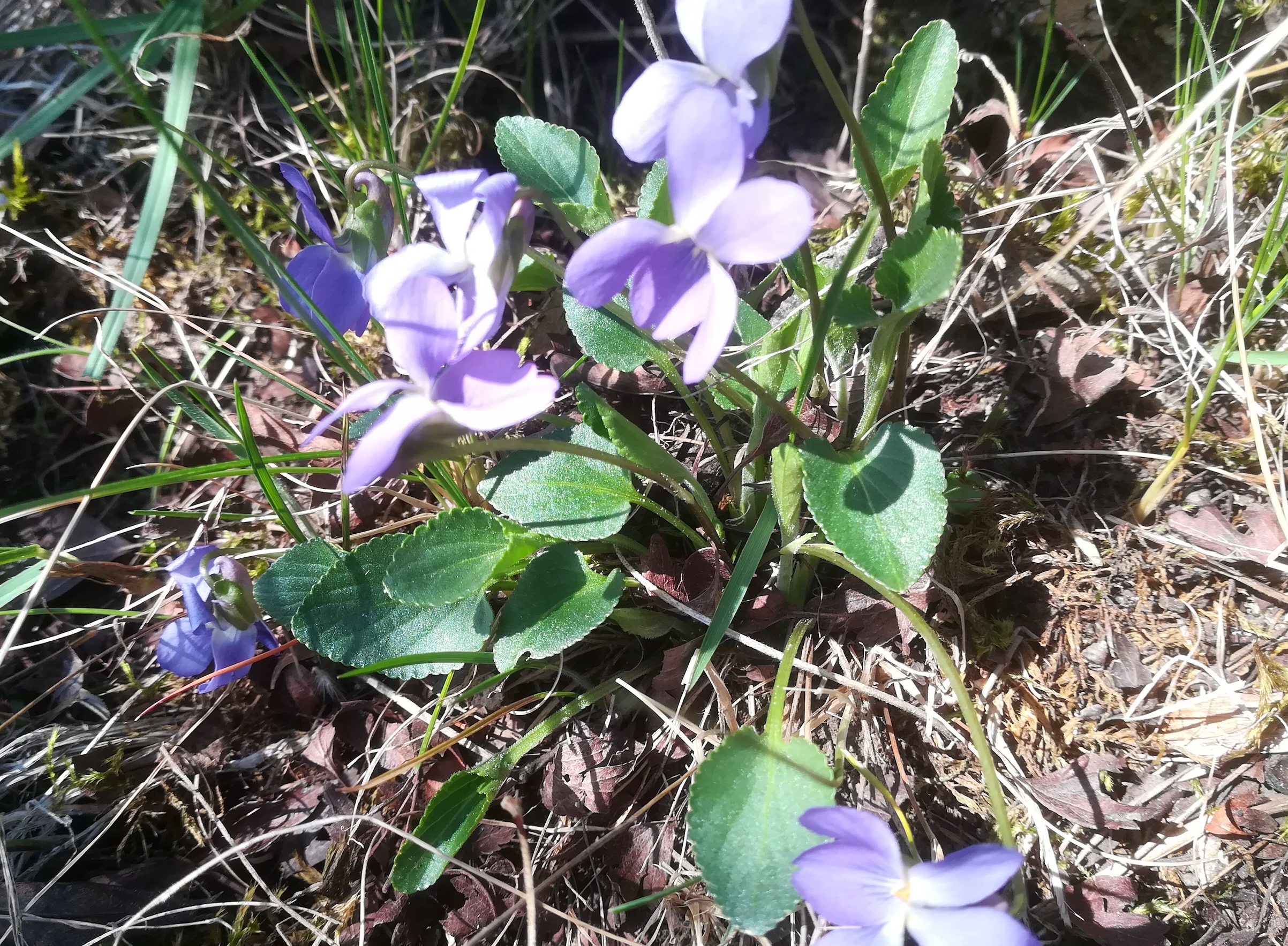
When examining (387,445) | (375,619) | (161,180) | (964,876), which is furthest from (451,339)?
(161,180)

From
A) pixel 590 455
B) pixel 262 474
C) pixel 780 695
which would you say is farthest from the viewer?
pixel 262 474

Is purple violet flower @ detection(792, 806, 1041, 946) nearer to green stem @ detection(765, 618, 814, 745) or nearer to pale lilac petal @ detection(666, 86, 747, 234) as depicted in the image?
green stem @ detection(765, 618, 814, 745)

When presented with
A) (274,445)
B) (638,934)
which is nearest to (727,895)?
(638,934)

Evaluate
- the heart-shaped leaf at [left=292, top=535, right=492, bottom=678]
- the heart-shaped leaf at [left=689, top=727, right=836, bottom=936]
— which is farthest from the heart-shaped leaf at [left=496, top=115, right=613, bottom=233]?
the heart-shaped leaf at [left=689, top=727, right=836, bottom=936]

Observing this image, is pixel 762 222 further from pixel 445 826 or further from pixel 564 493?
pixel 445 826

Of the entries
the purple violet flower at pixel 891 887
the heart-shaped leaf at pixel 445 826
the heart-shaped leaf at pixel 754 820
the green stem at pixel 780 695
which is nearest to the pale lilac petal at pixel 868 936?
the purple violet flower at pixel 891 887

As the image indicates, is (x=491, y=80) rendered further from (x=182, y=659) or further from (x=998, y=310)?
(x=182, y=659)
